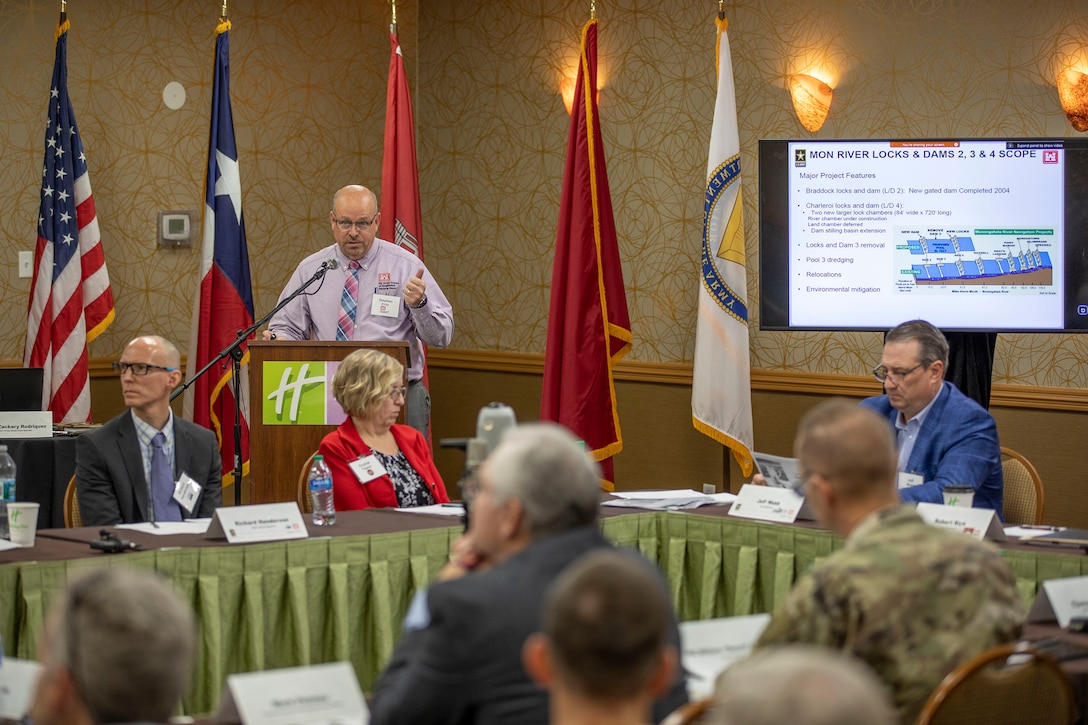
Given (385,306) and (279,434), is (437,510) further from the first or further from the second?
(385,306)

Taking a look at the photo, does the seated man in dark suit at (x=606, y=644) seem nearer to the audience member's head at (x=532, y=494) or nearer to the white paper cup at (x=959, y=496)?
the audience member's head at (x=532, y=494)

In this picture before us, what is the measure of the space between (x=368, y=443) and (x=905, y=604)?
7.66 feet

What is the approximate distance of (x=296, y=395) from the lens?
15.8ft

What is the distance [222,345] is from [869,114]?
132 inches

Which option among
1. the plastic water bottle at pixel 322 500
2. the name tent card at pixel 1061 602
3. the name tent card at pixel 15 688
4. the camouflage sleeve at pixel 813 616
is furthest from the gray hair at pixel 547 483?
the plastic water bottle at pixel 322 500

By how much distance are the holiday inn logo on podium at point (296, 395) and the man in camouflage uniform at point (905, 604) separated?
9.35ft

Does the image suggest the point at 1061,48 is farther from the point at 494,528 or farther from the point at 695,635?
the point at 494,528

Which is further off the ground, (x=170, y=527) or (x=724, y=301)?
(x=724, y=301)

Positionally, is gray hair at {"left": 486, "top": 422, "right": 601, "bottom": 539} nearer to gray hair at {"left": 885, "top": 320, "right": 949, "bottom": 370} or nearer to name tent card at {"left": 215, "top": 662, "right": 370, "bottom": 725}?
name tent card at {"left": 215, "top": 662, "right": 370, "bottom": 725}

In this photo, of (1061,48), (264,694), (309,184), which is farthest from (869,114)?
(264,694)

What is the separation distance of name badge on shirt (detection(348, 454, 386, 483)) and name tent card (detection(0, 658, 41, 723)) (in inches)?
74.8

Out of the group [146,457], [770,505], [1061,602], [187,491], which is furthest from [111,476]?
[1061,602]

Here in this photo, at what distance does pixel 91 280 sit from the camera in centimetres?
653

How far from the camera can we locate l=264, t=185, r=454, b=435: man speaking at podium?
5.50 meters
